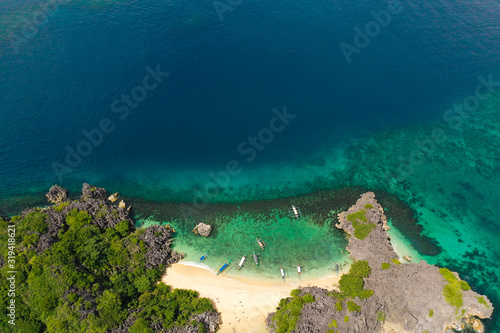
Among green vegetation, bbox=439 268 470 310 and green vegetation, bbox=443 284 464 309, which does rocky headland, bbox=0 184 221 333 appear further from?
green vegetation, bbox=439 268 470 310

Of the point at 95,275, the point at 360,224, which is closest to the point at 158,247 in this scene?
the point at 95,275

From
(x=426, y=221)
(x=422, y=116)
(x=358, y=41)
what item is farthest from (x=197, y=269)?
(x=358, y=41)

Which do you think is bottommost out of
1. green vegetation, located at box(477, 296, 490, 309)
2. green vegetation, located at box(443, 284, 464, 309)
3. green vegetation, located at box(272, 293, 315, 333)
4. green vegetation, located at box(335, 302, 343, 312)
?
green vegetation, located at box(272, 293, 315, 333)

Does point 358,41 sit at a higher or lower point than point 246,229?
higher

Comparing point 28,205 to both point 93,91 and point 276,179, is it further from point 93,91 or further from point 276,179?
point 276,179

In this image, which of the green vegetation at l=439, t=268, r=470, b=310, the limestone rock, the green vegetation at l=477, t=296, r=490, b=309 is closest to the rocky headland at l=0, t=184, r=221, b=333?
the limestone rock

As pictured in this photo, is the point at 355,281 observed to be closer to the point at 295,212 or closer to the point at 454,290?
the point at 454,290
